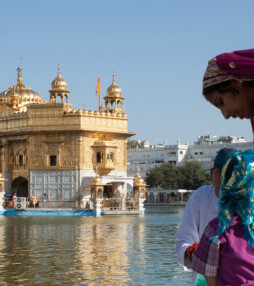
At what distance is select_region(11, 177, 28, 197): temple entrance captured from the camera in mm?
41344

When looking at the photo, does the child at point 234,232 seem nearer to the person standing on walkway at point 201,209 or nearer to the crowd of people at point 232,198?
the crowd of people at point 232,198

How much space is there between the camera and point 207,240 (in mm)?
2570

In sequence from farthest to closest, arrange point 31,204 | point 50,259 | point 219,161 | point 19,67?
point 19,67 < point 31,204 < point 50,259 < point 219,161

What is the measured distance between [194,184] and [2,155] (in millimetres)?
30342

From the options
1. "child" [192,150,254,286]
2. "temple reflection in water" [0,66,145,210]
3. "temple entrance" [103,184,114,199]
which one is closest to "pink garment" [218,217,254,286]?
"child" [192,150,254,286]

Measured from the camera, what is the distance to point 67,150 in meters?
38.6

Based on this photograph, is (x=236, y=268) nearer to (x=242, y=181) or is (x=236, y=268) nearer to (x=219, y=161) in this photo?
(x=242, y=181)

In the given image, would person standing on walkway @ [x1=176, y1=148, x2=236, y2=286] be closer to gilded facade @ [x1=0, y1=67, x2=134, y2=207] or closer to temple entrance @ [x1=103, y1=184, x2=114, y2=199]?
gilded facade @ [x1=0, y1=67, x2=134, y2=207]

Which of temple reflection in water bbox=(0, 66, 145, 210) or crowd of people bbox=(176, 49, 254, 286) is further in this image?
temple reflection in water bbox=(0, 66, 145, 210)

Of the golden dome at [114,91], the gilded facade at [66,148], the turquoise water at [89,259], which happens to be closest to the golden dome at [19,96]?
the gilded facade at [66,148]

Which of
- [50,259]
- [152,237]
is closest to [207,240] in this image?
[50,259]

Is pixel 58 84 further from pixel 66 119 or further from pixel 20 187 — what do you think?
pixel 20 187

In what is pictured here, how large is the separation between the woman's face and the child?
6.2 inches

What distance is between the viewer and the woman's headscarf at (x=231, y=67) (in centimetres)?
261
